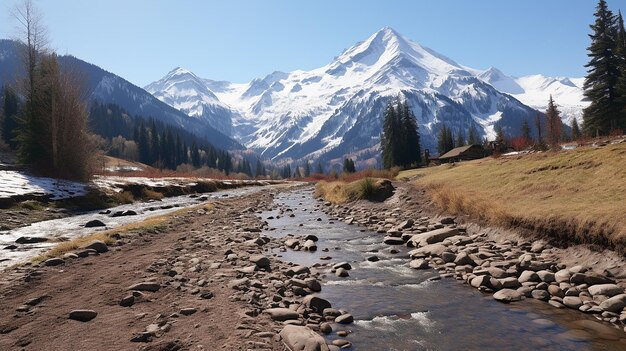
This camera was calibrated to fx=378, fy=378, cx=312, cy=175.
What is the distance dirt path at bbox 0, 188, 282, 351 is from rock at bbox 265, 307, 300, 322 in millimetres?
214

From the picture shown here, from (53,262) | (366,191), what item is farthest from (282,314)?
(366,191)

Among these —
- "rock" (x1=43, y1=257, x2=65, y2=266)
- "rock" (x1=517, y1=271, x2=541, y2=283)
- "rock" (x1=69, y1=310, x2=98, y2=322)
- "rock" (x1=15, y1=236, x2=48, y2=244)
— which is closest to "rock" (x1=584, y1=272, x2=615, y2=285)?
"rock" (x1=517, y1=271, x2=541, y2=283)

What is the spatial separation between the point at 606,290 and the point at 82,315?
1195 centimetres

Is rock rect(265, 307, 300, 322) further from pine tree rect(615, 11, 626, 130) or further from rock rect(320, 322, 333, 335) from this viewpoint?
pine tree rect(615, 11, 626, 130)

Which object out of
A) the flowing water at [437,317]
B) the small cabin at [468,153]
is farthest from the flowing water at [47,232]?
the small cabin at [468,153]

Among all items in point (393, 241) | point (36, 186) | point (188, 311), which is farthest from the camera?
point (36, 186)

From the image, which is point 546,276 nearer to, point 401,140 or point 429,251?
point 429,251

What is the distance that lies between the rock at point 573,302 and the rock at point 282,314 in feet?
21.4

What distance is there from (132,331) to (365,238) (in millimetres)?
13503

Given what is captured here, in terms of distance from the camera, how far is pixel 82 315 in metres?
7.96

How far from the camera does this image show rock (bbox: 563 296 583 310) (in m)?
8.97

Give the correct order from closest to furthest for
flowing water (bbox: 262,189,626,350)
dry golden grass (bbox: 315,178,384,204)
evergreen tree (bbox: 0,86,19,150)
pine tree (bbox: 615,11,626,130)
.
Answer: flowing water (bbox: 262,189,626,350) → dry golden grass (bbox: 315,178,384,204) → pine tree (bbox: 615,11,626,130) → evergreen tree (bbox: 0,86,19,150)

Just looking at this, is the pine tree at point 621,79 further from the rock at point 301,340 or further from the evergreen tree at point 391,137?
the rock at point 301,340

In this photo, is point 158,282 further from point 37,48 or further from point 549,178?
point 37,48
